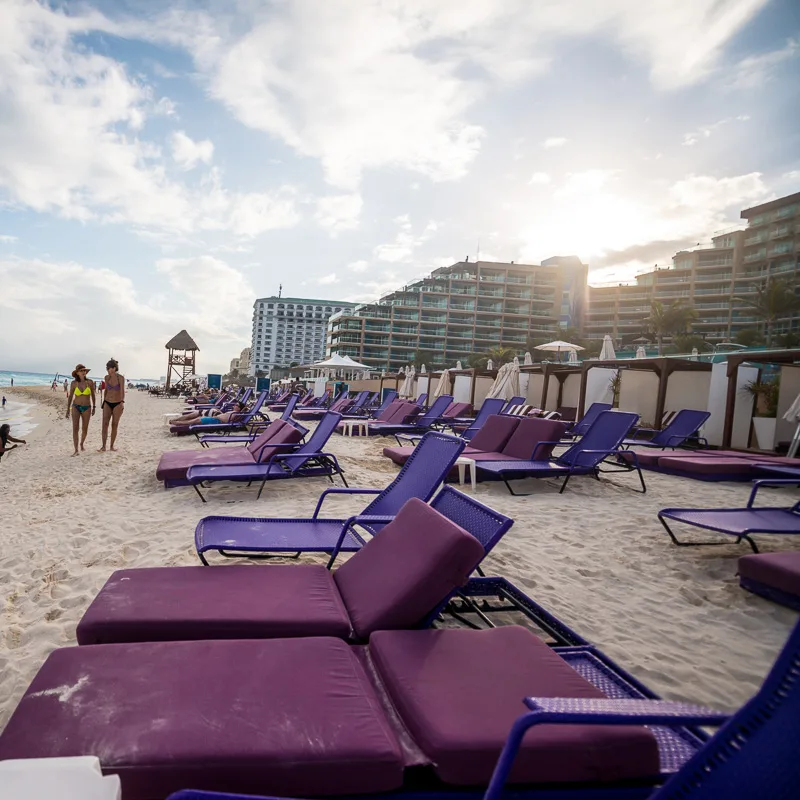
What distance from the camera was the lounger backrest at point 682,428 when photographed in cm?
969

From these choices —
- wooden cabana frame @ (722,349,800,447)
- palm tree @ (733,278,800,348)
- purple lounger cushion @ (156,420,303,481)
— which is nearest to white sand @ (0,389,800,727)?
purple lounger cushion @ (156,420,303,481)

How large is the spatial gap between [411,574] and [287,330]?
474ft

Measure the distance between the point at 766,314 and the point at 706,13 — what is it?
55608 millimetres

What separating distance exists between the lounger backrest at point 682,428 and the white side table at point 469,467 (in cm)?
489

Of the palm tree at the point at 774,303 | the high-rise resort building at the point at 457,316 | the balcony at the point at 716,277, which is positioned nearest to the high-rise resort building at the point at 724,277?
the balcony at the point at 716,277

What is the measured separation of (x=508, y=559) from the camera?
390 cm

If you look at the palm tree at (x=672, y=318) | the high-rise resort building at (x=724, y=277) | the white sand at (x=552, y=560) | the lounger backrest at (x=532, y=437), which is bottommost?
the white sand at (x=552, y=560)

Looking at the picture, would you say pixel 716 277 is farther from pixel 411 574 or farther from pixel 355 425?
pixel 411 574

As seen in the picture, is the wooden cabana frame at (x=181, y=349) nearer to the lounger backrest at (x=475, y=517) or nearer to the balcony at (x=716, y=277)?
the lounger backrest at (x=475, y=517)

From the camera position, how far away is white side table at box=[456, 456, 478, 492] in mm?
6250

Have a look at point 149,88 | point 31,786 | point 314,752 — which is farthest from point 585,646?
point 149,88

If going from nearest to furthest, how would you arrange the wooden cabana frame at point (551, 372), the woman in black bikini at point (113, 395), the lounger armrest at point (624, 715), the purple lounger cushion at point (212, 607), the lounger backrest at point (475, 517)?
1. the lounger armrest at point (624, 715)
2. the purple lounger cushion at point (212, 607)
3. the lounger backrest at point (475, 517)
4. the woman in black bikini at point (113, 395)
5. the wooden cabana frame at point (551, 372)

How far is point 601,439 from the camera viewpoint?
6680 millimetres

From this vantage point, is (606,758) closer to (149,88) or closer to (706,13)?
(706,13)
